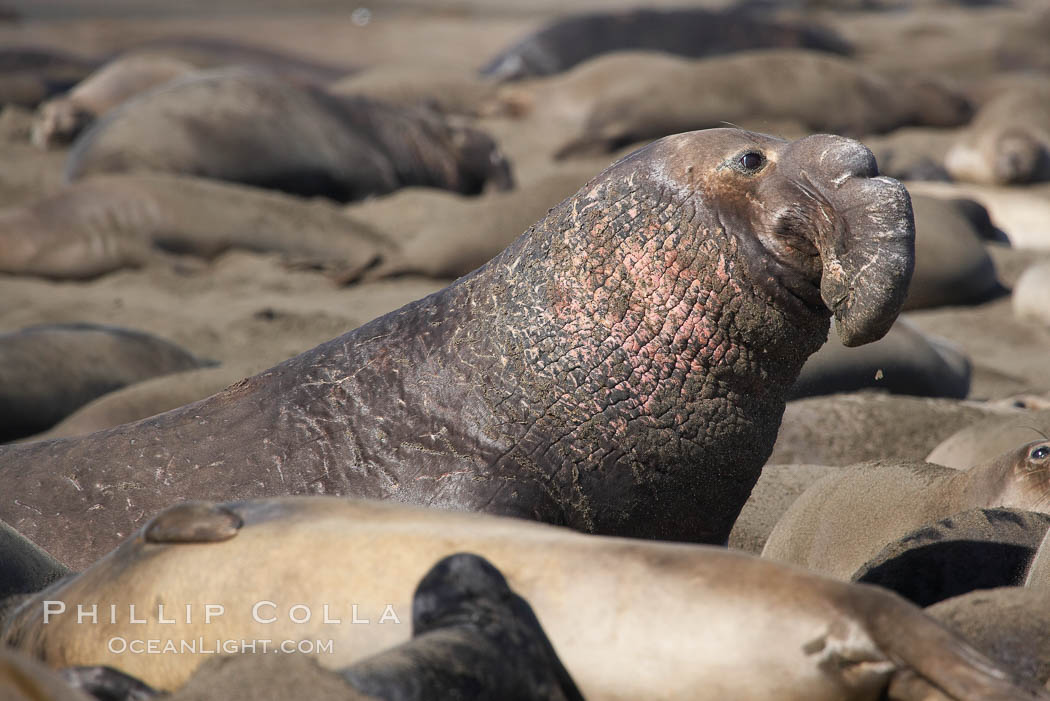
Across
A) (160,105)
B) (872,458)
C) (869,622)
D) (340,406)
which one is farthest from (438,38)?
(869,622)

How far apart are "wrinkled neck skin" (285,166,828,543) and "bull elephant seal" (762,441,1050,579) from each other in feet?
2.02

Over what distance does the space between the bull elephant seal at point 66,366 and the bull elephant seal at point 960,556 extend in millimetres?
3602

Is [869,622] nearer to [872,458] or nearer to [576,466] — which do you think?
[576,466]

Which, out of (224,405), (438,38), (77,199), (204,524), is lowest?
(438,38)

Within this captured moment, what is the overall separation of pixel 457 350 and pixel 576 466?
0.43 m

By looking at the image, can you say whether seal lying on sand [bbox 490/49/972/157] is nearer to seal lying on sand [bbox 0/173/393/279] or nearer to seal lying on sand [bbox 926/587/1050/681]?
seal lying on sand [bbox 0/173/393/279]

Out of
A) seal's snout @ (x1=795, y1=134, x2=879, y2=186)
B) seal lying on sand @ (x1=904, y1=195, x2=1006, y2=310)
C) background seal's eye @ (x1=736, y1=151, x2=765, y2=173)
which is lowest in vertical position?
seal lying on sand @ (x1=904, y1=195, x2=1006, y2=310)

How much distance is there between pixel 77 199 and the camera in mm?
8062

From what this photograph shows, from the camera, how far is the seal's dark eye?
318 cm

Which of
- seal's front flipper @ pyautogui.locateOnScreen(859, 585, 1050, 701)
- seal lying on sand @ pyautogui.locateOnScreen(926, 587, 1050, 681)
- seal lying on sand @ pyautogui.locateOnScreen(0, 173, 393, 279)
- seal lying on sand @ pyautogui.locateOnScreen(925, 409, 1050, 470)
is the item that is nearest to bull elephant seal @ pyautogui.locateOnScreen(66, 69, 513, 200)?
seal lying on sand @ pyautogui.locateOnScreen(0, 173, 393, 279)

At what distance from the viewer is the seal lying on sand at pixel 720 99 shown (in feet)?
35.6

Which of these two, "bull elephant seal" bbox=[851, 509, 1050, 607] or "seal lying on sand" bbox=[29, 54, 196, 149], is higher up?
"bull elephant seal" bbox=[851, 509, 1050, 607]

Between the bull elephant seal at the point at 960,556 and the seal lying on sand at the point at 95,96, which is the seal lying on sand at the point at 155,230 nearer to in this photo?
the seal lying on sand at the point at 95,96

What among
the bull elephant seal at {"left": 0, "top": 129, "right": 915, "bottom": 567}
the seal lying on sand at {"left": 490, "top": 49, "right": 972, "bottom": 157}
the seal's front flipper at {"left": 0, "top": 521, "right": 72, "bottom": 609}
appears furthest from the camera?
the seal lying on sand at {"left": 490, "top": 49, "right": 972, "bottom": 157}
